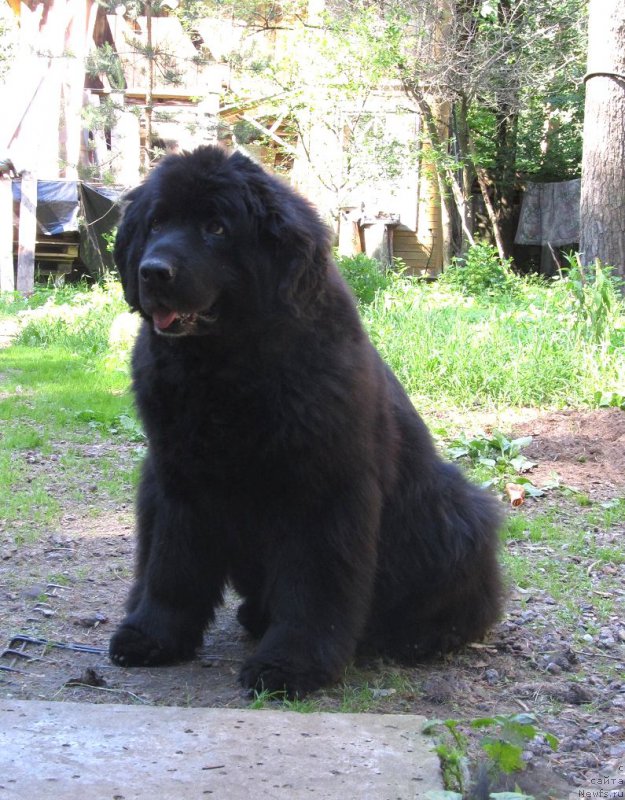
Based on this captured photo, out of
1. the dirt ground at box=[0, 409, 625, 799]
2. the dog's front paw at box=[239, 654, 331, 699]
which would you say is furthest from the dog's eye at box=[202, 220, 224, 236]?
the dirt ground at box=[0, 409, 625, 799]

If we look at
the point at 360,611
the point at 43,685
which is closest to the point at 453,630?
the point at 360,611

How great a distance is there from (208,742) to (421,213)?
16589 millimetres

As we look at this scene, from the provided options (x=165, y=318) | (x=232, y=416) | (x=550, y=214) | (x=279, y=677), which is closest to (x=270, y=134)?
(x=550, y=214)

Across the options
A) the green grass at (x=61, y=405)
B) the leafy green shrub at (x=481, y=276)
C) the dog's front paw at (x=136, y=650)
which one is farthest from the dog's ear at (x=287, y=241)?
the leafy green shrub at (x=481, y=276)

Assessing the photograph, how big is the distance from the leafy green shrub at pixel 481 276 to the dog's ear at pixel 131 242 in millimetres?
10473

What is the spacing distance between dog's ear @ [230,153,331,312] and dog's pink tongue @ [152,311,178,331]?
0.33m

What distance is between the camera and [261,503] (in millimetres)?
2836

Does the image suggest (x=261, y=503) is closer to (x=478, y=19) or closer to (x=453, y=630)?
(x=453, y=630)

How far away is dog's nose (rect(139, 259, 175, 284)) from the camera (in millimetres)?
2723

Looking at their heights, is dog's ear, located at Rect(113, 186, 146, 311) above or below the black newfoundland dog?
above

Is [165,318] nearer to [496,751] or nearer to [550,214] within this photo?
[496,751]

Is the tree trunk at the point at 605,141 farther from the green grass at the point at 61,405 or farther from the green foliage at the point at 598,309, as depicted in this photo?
the green grass at the point at 61,405

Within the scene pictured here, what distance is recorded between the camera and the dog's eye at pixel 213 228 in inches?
114

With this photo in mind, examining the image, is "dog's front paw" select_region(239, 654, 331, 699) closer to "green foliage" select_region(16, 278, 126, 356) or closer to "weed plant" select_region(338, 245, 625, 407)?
"weed plant" select_region(338, 245, 625, 407)
